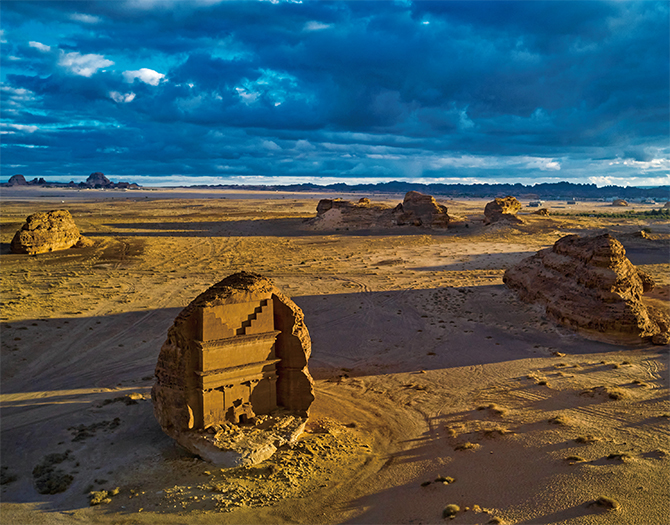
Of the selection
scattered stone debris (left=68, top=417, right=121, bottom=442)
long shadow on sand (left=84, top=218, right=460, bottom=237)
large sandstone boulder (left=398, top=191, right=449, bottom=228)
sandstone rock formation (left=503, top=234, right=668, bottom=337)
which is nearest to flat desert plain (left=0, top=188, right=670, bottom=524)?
scattered stone debris (left=68, top=417, right=121, bottom=442)

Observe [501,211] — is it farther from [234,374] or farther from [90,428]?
[90,428]

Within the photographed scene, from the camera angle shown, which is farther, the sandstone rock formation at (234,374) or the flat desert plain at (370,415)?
the sandstone rock formation at (234,374)

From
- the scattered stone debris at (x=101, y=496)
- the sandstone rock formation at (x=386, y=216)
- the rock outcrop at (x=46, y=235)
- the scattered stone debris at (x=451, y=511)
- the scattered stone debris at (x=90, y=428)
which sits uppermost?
the sandstone rock formation at (x=386, y=216)

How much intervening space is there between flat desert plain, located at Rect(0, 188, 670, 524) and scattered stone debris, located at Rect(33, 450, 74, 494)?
0.19 ft

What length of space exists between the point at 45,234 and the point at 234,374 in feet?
99.3

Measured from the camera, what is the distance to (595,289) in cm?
1816

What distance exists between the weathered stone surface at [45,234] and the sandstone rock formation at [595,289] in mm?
32598

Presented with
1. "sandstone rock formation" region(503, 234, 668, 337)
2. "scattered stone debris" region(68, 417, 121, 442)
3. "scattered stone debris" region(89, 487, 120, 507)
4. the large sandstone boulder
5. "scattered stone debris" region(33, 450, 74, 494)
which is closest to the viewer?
"scattered stone debris" region(89, 487, 120, 507)

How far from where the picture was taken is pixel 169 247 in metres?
40.1

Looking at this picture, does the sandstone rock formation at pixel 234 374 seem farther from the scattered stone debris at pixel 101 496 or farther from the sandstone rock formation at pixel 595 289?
the sandstone rock formation at pixel 595 289

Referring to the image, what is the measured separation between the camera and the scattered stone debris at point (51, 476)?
8.73 meters

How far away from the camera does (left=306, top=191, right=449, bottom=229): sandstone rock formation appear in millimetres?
54656

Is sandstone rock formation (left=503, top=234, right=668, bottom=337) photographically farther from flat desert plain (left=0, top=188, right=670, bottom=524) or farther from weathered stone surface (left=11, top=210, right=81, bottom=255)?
weathered stone surface (left=11, top=210, right=81, bottom=255)

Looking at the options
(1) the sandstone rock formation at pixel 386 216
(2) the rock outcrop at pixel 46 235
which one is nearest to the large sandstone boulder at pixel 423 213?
(1) the sandstone rock formation at pixel 386 216
